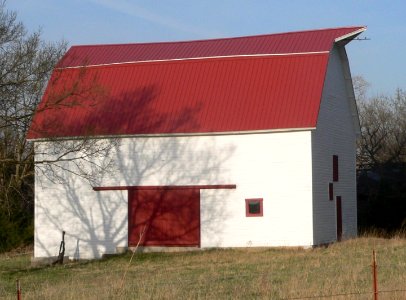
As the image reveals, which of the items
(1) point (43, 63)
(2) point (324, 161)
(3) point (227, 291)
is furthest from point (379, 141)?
(3) point (227, 291)

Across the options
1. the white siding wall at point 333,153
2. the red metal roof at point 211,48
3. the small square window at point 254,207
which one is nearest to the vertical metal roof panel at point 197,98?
the red metal roof at point 211,48

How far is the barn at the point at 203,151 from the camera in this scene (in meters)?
31.4

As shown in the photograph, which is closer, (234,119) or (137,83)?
(234,119)

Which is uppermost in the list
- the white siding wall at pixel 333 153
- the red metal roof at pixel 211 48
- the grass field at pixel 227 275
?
the red metal roof at pixel 211 48

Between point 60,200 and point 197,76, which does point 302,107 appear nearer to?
point 197,76

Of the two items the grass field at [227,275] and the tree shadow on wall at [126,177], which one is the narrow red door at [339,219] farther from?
the tree shadow on wall at [126,177]

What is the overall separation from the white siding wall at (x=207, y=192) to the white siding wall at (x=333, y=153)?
911mm

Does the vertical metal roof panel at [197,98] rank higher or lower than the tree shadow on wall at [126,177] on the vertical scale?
higher

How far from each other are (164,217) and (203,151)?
2862 mm

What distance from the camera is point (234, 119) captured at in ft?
105

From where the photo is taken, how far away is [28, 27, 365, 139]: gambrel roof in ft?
105

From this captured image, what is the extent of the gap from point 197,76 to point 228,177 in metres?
4.50

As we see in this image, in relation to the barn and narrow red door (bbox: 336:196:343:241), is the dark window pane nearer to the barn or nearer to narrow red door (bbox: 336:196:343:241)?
the barn

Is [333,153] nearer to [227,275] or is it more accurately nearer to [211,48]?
[211,48]
